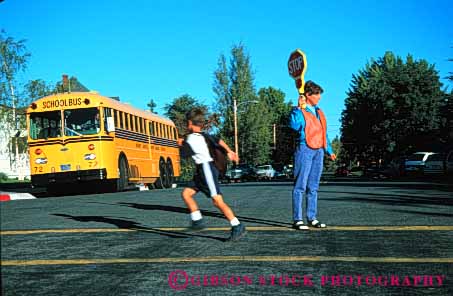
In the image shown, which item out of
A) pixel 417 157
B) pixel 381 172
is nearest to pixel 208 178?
pixel 417 157

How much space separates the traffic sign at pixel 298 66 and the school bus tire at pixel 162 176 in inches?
664

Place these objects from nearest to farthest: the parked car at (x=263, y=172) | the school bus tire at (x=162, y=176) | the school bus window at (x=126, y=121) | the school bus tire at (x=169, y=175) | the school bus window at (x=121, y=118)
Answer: the school bus window at (x=121, y=118) < the school bus window at (x=126, y=121) < the school bus tire at (x=162, y=176) < the school bus tire at (x=169, y=175) < the parked car at (x=263, y=172)

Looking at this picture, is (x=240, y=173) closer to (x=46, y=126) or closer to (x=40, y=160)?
(x=46, y=126)

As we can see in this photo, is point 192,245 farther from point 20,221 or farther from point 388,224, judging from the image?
point 20,221

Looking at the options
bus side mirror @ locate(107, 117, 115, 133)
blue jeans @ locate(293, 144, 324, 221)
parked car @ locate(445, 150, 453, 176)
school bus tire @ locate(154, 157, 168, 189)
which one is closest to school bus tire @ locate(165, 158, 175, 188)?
school bus tire @ locate(154, 157, 168, 189)

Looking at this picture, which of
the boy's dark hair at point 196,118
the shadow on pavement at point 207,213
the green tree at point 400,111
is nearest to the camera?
the boy's dark hair at point 196,118

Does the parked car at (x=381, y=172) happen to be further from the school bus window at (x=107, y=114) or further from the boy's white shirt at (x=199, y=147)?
the boy's white shirt at (x=199, y=147)

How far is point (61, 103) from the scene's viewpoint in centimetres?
1925

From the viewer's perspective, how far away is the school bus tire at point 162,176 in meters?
25.9

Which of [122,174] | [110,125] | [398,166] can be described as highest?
[110,125]

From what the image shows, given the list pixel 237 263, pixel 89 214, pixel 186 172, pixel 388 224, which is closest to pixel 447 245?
pixel 388 224

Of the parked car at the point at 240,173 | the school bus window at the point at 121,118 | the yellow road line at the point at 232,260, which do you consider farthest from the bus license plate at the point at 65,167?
the parked car at the point at 240,173

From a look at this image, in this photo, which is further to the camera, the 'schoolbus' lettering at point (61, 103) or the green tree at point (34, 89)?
the green tree at point (34, 89)

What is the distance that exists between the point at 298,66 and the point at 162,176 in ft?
58.4
